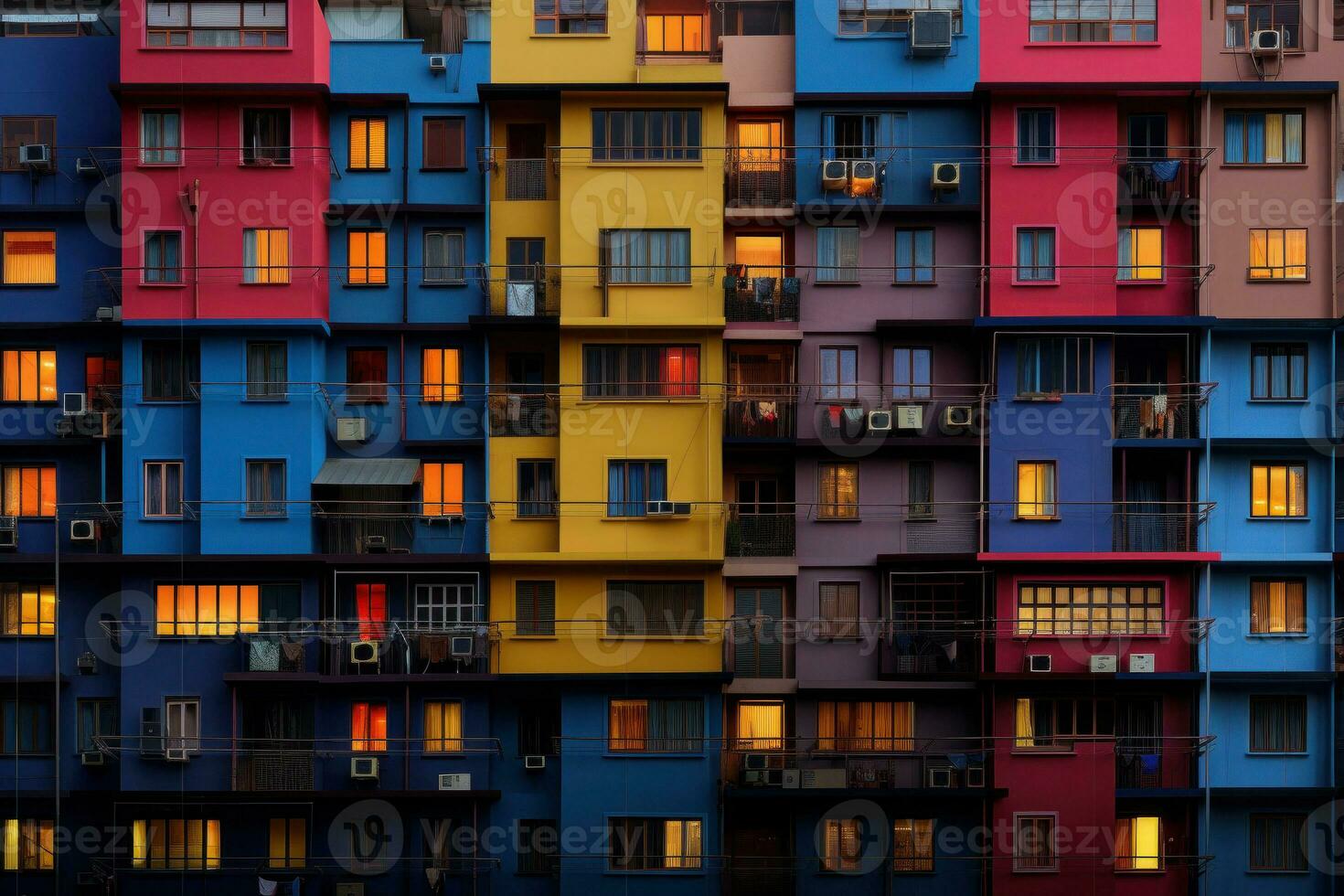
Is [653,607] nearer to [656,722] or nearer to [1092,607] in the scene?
[656,722]

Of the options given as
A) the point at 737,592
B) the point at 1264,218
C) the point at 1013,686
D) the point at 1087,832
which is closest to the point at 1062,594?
the point at 1013,686

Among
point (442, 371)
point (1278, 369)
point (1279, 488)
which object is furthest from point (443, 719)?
point (1278, 369)

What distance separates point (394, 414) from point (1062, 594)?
16.8m

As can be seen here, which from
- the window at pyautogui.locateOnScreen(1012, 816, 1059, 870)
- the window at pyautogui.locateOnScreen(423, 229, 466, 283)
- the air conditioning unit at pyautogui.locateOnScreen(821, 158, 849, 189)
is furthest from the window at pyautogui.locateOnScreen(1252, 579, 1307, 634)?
the window at pyautogui.locateOnScreen(423, 229, 466, 283)

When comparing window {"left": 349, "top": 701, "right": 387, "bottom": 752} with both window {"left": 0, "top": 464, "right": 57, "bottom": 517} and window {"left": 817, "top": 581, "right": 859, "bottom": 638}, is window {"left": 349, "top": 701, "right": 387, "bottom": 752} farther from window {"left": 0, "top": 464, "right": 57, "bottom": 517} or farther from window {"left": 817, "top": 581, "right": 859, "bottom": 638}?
window {"left": 817, "top": 581, "right": 859, "bottom": 638}

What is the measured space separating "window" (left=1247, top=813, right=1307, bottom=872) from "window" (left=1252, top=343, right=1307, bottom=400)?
10259mm

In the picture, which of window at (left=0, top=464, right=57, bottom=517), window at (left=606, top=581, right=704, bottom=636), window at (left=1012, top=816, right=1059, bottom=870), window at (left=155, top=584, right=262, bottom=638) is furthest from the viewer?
window at (left=0, top=464, right=57, bottom=517)

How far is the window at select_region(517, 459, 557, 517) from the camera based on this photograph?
31.4 m

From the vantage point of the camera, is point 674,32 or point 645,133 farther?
point 674,32

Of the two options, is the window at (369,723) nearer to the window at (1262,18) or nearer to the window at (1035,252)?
the window at (1035,252)

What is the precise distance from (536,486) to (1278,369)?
60.6 feet

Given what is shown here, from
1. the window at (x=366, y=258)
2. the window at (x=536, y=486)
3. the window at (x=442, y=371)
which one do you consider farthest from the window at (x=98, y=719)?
the window at (x=366, y=258)

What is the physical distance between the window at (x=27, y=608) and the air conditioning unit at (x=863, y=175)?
2193 centimetres

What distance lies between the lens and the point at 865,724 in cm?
3111
